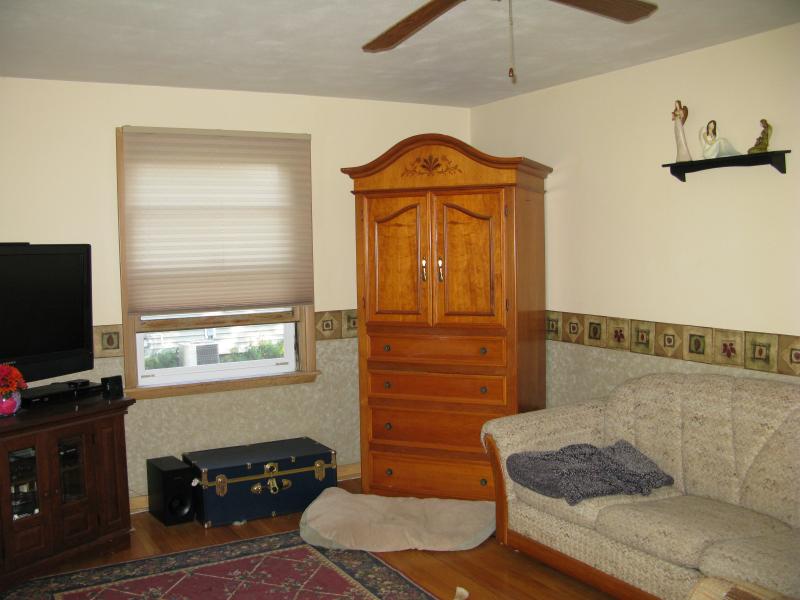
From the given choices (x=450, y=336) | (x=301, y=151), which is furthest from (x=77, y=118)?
(x=450, y=336)

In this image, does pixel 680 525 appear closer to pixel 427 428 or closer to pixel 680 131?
→ pixel 427 428

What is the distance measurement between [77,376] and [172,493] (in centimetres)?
86

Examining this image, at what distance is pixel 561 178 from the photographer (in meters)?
4.81

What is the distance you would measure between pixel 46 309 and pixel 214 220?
1.15 metres

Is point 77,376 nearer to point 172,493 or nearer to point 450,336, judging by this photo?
point 172,493

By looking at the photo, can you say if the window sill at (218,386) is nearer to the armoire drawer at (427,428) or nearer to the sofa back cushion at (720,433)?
the armoire drawer at (427,428)

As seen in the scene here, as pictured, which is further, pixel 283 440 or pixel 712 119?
pixel 283 440

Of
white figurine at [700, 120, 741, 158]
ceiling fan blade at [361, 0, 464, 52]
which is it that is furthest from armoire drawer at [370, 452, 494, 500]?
ceiling fan blade at [361, 0, 464, 52]

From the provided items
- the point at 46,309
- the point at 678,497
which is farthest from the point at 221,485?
the point at 678,497

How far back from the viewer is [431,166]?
179 inches

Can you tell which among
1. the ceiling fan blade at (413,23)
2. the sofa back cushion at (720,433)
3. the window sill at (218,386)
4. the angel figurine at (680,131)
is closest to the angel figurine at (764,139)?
the angel figurine at (680,131)

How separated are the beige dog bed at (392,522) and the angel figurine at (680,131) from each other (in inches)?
83.2

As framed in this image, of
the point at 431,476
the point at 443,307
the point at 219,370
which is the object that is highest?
the point at 443,307

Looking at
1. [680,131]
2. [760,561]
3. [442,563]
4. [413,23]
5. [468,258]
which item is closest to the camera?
[413,23]
